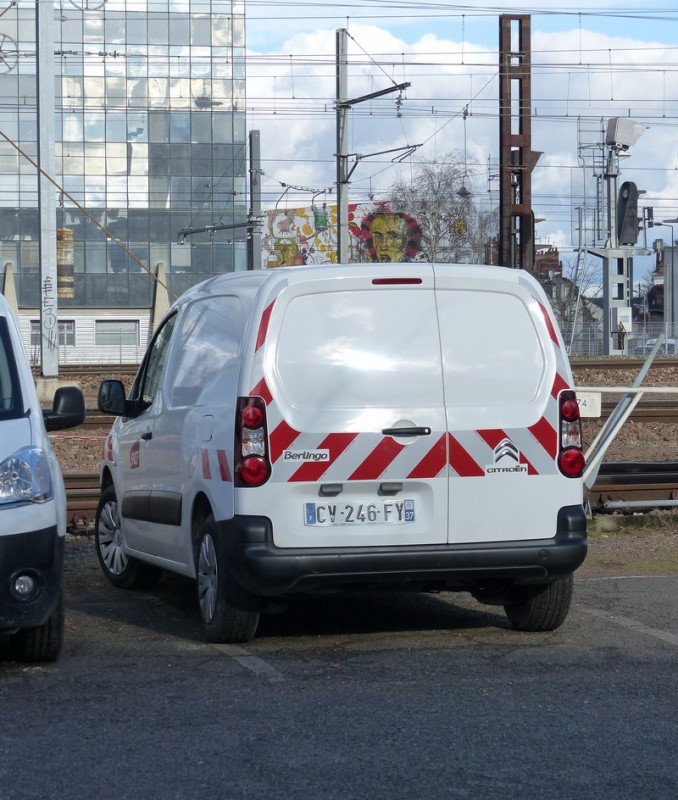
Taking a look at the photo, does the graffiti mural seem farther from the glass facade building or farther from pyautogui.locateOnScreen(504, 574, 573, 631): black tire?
pyautogui.locateOnScreen(504, 574, 573, 631): black tire

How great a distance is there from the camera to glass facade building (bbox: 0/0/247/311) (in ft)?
239

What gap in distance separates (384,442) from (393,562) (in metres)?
0.59

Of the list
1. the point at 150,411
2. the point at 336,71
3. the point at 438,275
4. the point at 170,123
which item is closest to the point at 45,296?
the point at 336,71

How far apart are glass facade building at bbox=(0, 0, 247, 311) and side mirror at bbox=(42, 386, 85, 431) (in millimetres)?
66882

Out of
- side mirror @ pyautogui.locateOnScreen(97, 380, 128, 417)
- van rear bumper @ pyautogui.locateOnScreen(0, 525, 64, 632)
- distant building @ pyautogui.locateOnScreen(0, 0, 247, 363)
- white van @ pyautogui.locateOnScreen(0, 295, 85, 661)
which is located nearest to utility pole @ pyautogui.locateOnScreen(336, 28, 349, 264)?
side mirror @ pyautogui.locateOnScreen(97, 380, 128, 417)

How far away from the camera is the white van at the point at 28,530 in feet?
19.2

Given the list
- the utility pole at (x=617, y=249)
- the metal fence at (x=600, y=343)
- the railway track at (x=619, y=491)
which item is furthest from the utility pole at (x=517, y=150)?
the railway track at (x=619, y=491)

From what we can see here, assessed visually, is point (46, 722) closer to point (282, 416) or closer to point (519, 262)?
point (282, 416)

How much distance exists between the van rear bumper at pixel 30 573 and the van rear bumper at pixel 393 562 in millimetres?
915

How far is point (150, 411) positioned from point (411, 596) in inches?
82.1

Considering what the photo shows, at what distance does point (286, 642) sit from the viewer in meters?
→ 6.98

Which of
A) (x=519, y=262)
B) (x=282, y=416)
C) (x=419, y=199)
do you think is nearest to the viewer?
(x=282, y=416)

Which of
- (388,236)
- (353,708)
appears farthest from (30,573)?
(388,236)

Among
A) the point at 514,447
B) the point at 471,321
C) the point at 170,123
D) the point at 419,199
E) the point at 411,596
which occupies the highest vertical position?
the point at 170,123
